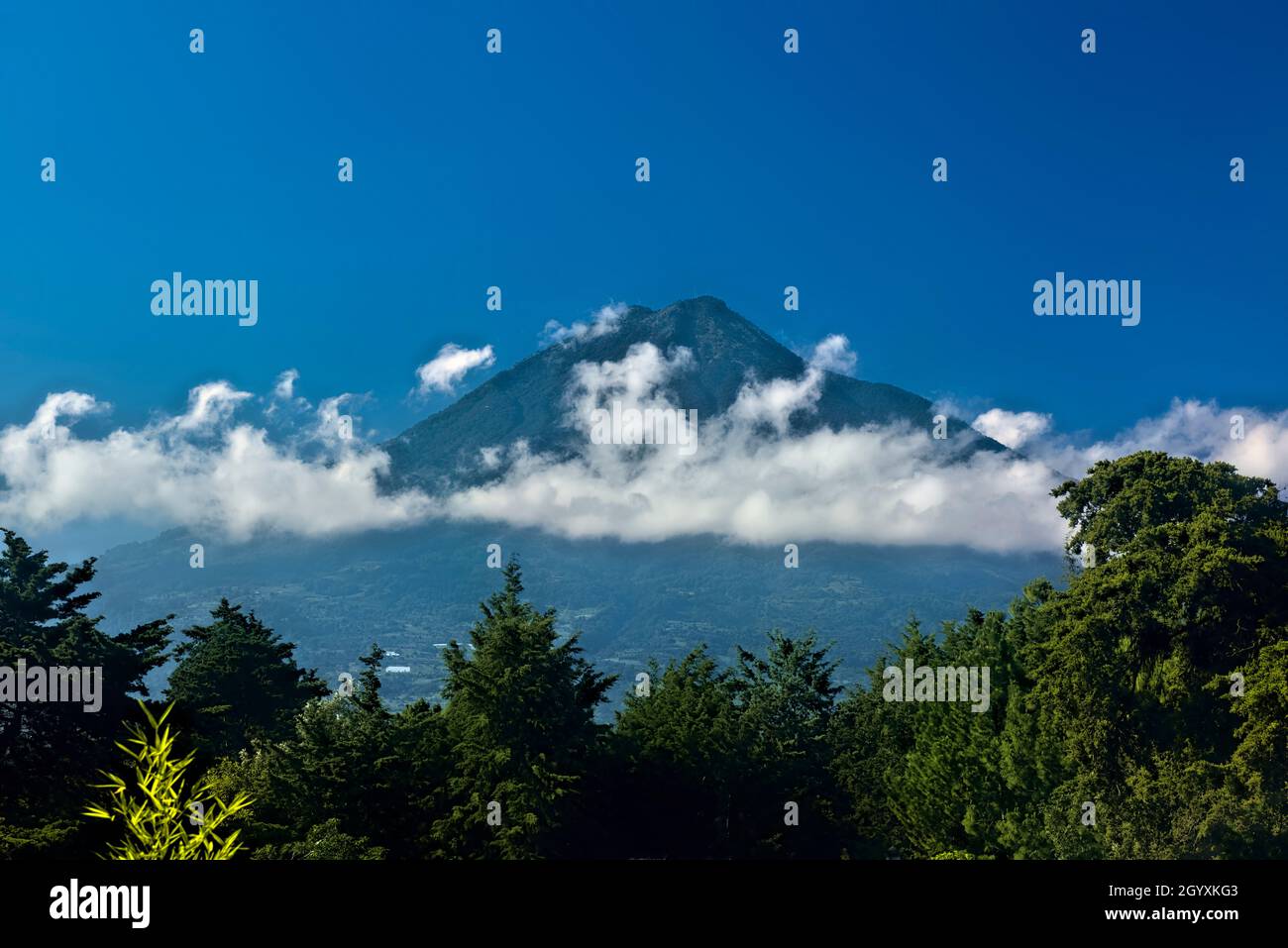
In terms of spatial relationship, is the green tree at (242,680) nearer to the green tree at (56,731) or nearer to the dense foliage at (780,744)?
the dense foliage at (780,744)

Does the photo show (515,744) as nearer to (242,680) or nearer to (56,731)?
(56,731)

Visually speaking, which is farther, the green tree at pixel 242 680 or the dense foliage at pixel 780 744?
the green tree at pixel 242 680

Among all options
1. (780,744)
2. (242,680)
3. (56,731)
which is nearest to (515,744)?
(56,731)

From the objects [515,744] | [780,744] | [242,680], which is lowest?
[780,744]

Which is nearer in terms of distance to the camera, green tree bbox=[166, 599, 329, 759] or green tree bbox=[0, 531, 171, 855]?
green tree bbox=[0, 531, 171, 855]

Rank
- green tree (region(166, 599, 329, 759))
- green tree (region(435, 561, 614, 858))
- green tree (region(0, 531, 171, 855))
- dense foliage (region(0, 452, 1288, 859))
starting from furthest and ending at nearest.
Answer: green tree (region(166, 599, 329, 759)) < green tree (region(435, 561, 614, 858)) < dense foliage (region(0, 452, 1288, 859)) < green tree (region(0, 531, 171, 855))

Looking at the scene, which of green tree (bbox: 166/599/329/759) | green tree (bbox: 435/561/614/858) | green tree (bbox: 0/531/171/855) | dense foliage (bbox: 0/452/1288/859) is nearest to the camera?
green tree (bbox: 0/531/171/855)

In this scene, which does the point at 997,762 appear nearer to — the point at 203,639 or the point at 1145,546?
the point at 1145,546

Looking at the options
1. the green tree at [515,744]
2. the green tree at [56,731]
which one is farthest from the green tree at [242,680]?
the green tree at [515,744]

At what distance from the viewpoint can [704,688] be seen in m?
58.4

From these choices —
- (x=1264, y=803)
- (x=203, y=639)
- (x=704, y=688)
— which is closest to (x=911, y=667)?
(x=704, y=688)

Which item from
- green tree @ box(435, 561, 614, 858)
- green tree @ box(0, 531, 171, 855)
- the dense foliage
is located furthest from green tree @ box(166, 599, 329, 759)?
green tree @ box(435, 561, 614, 858)

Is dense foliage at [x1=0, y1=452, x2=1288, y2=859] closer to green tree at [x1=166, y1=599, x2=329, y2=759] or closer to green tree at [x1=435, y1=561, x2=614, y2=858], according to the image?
green tree at [x1=435, y1=561, x2=614, y2=858]
